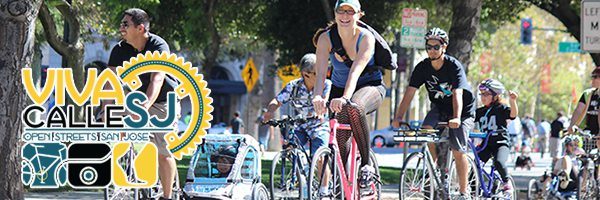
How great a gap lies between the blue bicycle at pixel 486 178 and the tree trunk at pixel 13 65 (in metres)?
4.38

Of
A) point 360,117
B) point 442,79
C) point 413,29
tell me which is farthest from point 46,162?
point 413,29

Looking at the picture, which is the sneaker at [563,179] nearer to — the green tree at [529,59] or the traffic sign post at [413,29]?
the traffic sign post at [413,29]

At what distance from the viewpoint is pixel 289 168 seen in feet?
35.6

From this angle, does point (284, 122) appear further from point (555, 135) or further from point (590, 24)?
point (555, 135)

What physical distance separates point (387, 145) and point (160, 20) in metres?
28.3

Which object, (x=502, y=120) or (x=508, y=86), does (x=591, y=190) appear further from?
(x=508, y=86)

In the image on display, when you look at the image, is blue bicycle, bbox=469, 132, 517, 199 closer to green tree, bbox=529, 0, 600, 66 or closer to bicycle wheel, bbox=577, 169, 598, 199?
bicycle wheel, bbox=577, 169, 598, 199

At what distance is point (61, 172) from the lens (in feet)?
34.9

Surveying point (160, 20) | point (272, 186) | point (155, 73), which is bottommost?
point (272, 186)

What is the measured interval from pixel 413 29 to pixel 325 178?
859cm

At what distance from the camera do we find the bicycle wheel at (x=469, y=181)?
1242 cm

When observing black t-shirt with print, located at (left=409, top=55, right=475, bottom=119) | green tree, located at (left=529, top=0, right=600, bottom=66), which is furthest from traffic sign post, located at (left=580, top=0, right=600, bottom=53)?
green tree, located at (left=529, top=0, right=600, bottom=66)

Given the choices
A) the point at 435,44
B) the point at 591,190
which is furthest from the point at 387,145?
the point at 435,44

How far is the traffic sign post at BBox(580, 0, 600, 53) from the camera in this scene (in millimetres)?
16453
